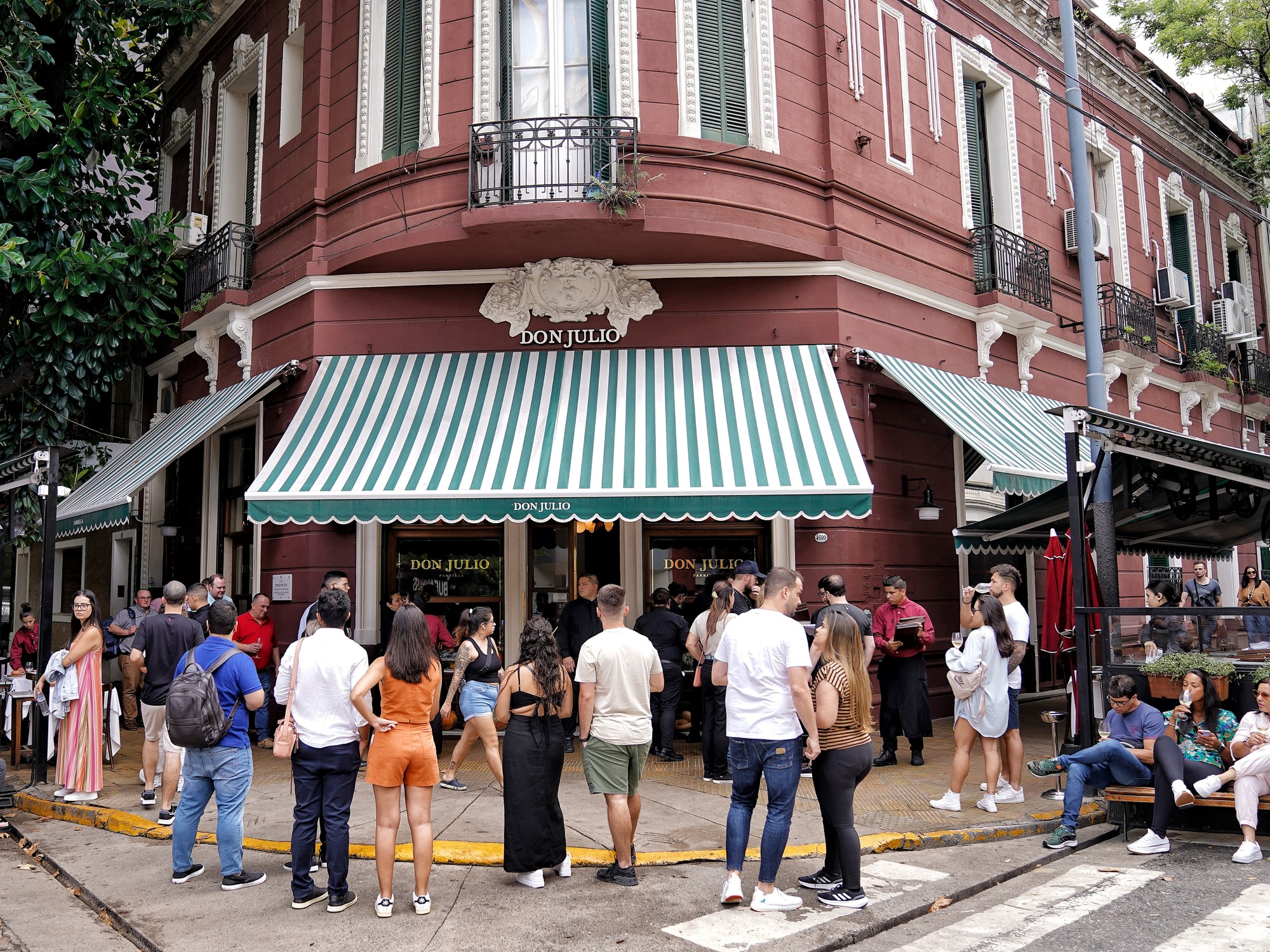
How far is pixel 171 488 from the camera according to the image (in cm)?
1634

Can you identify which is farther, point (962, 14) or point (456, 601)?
point (962, 14)

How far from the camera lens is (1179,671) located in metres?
7.94

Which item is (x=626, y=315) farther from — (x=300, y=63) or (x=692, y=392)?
(x=300, y=63)

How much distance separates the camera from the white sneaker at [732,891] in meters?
5.86

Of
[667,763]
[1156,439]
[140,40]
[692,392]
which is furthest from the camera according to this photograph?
[140,40]

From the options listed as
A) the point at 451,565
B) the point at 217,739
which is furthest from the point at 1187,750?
the point at 451,565

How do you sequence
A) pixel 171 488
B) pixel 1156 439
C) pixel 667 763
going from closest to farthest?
pixel 1156 439 → pixel 667 763 → pixel 171 488

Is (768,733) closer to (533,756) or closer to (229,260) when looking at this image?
(533,756)

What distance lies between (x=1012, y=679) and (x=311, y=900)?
5.46 m

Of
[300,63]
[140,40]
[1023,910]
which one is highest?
[140,40]

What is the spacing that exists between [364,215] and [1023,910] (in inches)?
380

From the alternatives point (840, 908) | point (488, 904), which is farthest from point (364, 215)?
point (840, 908)

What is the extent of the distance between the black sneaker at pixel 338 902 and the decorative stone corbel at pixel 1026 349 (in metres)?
11.4

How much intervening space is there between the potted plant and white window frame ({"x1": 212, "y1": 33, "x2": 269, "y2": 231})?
12080 mm
